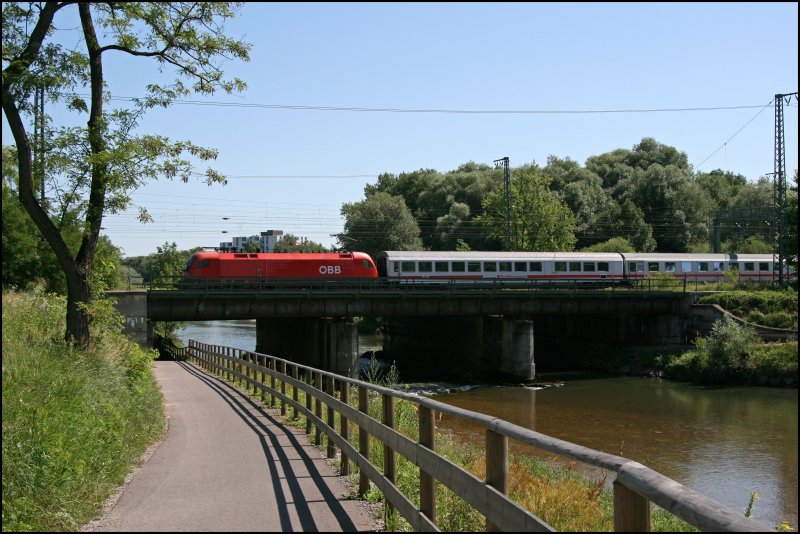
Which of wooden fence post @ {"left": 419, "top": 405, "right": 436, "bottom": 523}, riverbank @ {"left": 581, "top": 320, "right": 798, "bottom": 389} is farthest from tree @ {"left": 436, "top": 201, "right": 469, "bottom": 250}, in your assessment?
wooden fence post @ {"left": 419, "top": 405, "right": 436, "bottom": 523}

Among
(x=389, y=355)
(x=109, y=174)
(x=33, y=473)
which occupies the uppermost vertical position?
(x=109, y=174)

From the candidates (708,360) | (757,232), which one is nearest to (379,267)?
(708,360)

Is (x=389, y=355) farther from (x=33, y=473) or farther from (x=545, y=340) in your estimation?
(x=33, y=473)

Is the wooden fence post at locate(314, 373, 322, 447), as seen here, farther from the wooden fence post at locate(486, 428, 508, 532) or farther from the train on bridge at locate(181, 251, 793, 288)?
the train on bridge at locate(181, 251, 793, 288)

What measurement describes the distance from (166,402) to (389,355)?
41942 millimetres

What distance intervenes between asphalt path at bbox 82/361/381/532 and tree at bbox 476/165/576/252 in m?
62.5

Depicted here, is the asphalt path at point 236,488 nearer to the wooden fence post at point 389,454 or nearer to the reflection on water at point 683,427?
the wooden fence post at point 389,454

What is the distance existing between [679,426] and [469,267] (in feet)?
79.4

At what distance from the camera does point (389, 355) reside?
196 ft

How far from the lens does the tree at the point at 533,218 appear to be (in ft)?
243

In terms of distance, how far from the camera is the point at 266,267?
43.8 metres

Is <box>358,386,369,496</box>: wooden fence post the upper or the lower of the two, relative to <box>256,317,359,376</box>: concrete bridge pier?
upper

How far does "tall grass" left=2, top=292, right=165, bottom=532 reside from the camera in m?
6.64

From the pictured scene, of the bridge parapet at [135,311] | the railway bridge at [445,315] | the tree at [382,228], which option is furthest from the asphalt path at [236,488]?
the tree at [382,228]
